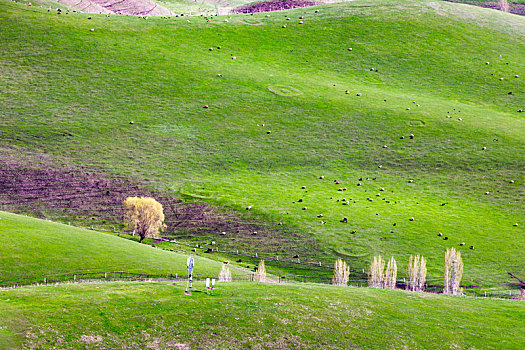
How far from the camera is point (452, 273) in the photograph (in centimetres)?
6712

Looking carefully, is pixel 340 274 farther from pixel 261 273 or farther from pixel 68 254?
pixel 68 254

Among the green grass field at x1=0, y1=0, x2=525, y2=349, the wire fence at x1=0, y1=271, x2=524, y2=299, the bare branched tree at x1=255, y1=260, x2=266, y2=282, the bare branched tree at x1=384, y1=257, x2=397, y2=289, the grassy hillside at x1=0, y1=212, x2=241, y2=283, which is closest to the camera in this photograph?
the green grass field at x1=0, y1=0, x2=525, y2=349

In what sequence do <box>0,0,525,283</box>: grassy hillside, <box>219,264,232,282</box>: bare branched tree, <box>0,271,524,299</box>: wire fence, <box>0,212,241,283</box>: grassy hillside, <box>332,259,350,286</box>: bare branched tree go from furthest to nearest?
<box>0,0,525,283</box>: grassy hillside, <box>332,259,350,286</box>: bare branched tree, <box>219,264,232,282</box>: bare branched tree, <box>0,212,241,283</box>: grassy hillside, <box>0,271,524,299</box>: wire fence

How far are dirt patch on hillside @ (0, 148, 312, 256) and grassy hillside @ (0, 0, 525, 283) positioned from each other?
1.81 metres

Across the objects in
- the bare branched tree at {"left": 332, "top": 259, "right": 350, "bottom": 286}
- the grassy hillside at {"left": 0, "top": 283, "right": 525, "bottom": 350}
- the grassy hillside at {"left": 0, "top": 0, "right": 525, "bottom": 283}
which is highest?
the grassy hillside at {"left": 0, "top": 0, "right": 525, "bottom": 283}

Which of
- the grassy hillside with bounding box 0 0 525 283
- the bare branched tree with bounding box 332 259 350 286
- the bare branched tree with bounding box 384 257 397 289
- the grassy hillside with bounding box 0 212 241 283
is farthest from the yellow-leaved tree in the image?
the bare branched tree with bounding box 384 257 397 289

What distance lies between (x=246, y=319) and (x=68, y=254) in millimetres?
22005

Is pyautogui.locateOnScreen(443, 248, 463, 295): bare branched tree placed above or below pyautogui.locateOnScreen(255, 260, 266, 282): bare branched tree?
above

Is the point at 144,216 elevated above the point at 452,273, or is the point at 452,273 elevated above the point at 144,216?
the point at 144,216

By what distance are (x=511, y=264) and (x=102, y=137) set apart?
63511 mm

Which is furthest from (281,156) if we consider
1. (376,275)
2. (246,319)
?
(246,319)

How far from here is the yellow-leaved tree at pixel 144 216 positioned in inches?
2884

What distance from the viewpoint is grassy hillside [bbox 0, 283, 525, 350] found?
1537 inches

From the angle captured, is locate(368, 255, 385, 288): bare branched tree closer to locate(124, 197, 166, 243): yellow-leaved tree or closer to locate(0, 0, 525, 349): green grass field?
locate(0, 0, 525, 349): green grass field
